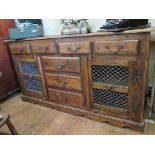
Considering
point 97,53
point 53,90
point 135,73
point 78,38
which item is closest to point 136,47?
point 135,73

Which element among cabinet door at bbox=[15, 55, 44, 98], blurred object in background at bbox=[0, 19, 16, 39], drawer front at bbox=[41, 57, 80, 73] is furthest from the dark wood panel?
blurred object in background at bbox=[0, 19, 16, 39]

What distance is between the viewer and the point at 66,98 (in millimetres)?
1676

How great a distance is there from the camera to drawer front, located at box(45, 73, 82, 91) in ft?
4.98

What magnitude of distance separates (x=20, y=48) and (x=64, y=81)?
68 centimetres

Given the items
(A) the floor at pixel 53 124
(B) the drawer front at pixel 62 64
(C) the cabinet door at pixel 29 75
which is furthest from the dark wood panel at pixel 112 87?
(C) the cabinet door at pixel 29 75

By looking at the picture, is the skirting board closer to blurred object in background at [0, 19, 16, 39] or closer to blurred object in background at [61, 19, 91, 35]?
blurred object in background at [61, 19, 91, 35]

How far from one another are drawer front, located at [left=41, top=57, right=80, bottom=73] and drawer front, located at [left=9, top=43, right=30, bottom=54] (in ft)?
0.79

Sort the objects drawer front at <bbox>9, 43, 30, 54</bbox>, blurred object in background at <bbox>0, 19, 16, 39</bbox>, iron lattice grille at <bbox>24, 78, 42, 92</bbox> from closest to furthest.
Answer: drawer front at <bbox>9, 43, 30, 54</bbox> < iron lattice grille at <bbox>24, 78, 42, 92</bbox> < blurred object in background at <bbox>0, 19, 16, 39</bbox>

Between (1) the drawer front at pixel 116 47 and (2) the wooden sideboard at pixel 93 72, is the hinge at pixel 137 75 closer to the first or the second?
(2) the wooden sideboard at pixel 93 72

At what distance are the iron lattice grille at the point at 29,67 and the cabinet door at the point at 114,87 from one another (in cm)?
76

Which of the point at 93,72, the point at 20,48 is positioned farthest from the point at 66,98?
the point at 20,48

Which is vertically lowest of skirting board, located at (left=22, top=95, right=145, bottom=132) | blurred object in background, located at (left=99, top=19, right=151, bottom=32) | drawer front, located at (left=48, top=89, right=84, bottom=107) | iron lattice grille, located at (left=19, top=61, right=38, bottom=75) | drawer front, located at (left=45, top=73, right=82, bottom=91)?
skirting board, located at (left=22, top=95, right=145, bottom=132)
